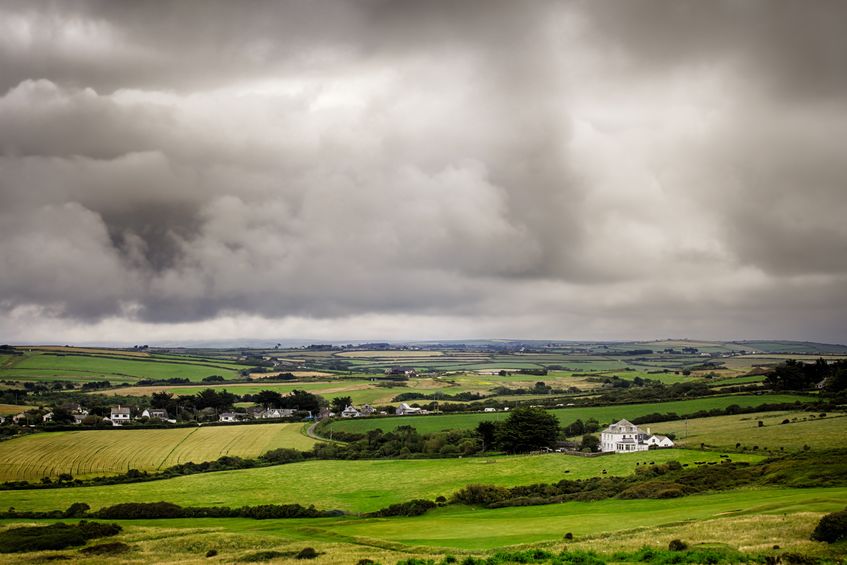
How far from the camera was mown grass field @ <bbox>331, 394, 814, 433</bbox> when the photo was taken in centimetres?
11175

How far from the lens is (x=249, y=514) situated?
56.6 metres

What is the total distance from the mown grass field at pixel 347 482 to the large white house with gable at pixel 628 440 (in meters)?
10.0

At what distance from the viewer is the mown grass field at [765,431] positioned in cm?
7162

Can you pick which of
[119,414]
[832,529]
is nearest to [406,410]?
[119,414]

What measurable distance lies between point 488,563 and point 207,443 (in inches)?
3329

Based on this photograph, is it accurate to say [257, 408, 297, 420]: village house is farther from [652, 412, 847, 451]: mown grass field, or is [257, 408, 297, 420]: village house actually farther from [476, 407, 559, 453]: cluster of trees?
[652, 412, 847, 451]: mown grass field

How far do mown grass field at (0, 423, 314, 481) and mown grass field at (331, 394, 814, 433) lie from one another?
48.9 feet

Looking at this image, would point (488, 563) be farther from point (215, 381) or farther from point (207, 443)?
point (215, 381)

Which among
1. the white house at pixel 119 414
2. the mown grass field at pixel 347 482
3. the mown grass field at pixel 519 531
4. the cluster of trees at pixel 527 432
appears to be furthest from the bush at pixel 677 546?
the white house at pixel 119 414

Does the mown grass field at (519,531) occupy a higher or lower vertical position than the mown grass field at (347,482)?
higher

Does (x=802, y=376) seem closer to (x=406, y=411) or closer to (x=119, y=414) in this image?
(x=406, y=411)

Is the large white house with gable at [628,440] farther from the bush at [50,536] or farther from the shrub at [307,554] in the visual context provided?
Answer: the bush at [50,536]

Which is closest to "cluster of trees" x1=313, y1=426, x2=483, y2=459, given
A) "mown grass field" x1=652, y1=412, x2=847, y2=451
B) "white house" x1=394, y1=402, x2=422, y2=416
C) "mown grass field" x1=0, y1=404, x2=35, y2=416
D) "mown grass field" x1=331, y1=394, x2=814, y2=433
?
"mown grass field" x1=331, y1=394, x2=814, y2=433

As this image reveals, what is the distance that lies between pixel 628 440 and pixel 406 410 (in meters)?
58.7
